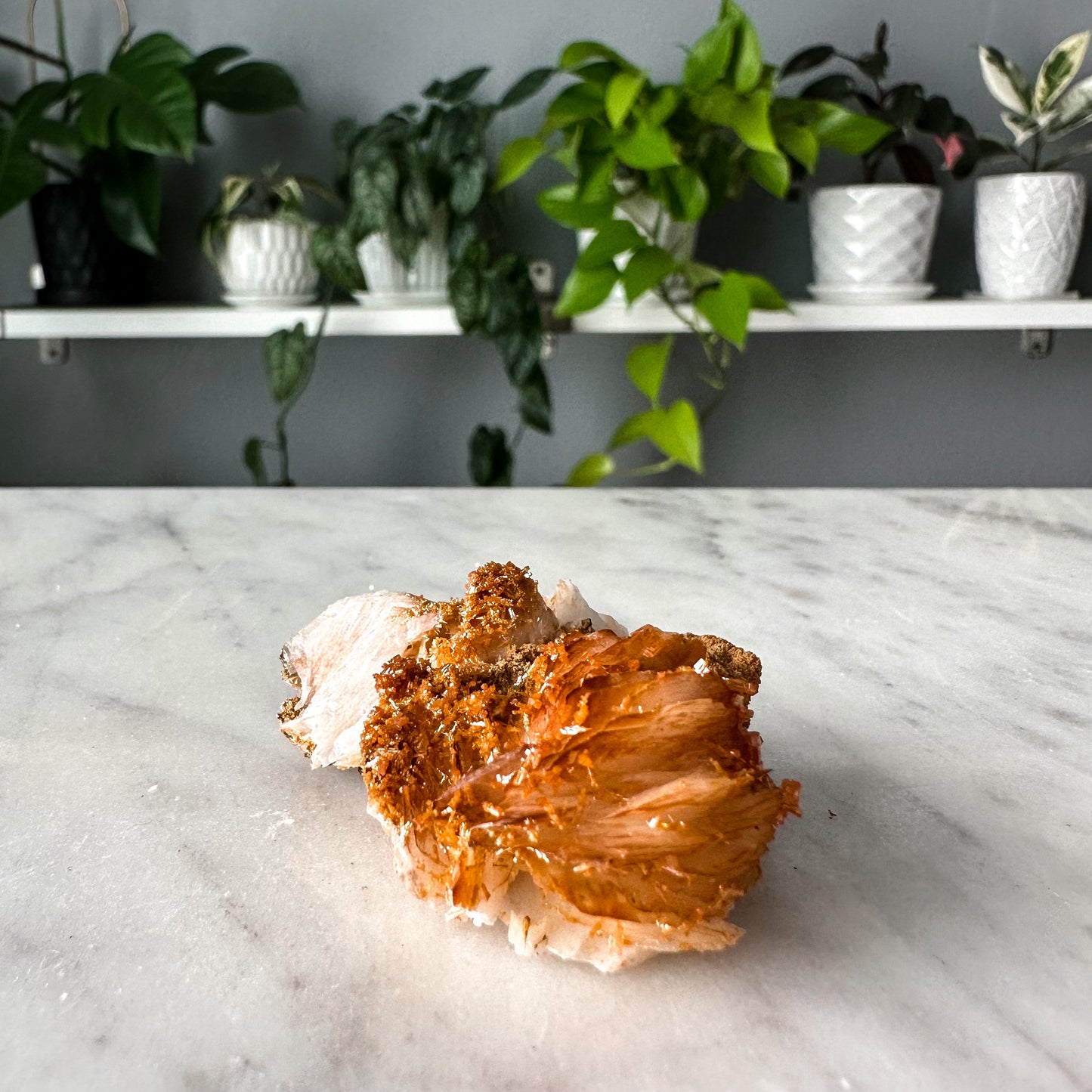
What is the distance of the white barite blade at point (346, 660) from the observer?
0.38m

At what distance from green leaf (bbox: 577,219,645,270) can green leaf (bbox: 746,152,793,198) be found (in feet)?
0.63

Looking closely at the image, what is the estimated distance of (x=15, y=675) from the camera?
0.52 meters

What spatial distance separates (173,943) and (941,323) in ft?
4.94

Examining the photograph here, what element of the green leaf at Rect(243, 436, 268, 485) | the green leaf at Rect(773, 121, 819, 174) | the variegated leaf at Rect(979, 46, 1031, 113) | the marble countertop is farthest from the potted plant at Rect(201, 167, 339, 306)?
the marble countertop

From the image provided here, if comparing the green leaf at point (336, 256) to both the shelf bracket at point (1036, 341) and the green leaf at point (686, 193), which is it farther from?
the shelf bracket at point (1036, 341)

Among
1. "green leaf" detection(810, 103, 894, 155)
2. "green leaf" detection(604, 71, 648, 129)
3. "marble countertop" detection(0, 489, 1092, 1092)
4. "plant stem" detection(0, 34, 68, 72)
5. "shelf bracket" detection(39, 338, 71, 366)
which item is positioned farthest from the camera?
"shelf bracket" detection(39, 338, 71, 366)

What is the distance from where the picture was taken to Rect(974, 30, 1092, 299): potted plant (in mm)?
1558

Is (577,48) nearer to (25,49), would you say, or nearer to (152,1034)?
(25,49)

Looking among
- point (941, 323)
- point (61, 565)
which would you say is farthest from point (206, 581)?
point (941, 323)

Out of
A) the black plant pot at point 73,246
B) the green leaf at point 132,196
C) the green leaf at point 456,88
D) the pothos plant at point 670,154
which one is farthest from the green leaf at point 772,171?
the black plant pot at point 73,246

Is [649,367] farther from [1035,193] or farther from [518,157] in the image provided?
[1035,193]

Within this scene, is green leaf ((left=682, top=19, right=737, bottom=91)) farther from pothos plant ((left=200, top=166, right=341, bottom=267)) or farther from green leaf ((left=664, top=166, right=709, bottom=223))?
pothos plant ((left=200, top=166, right=341, bottom=267))

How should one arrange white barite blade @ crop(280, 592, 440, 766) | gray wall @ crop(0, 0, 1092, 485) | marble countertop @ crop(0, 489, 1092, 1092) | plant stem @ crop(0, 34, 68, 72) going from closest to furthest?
1. marble countertop @ crop(0, 489, 1092, 1092)
2. white barite blade @ crop(280, 592, 440, 766)
3. plant stem @ crop(0, 34, 68, 72)
4. gray wall @ crop(0, 0, 1092, 485)

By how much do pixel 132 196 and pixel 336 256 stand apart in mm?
308
